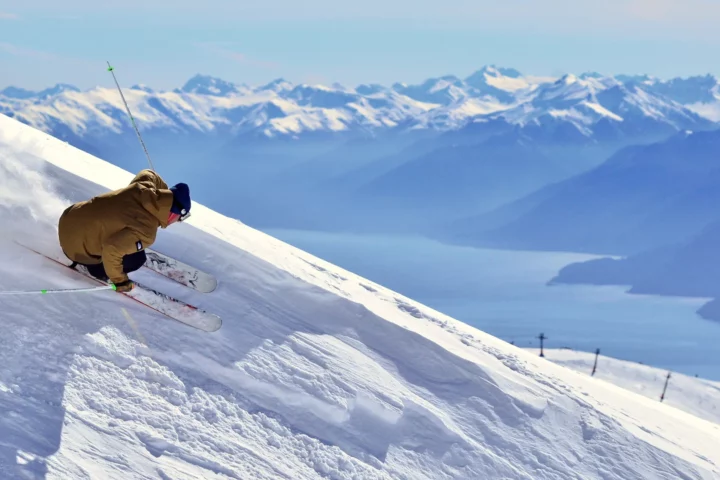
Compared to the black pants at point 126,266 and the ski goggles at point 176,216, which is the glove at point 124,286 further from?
the ski goggles at point 176,216

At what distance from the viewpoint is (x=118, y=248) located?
640 centimetres

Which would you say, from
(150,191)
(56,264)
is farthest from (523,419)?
(56,264)

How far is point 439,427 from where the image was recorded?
7879 millimetres

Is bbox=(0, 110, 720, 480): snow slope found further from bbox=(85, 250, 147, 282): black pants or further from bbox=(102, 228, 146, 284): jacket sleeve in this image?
bbox=(102, 228, 146, 284): jacket sleeve

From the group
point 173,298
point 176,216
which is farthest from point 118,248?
point 173,298

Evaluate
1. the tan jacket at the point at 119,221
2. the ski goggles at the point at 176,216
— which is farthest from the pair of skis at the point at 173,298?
the ski goggles at the point at 176,216

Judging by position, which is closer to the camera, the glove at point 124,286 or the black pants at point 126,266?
the glove at point 124,286

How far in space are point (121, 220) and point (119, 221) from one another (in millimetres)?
22

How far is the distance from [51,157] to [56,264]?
3011mm

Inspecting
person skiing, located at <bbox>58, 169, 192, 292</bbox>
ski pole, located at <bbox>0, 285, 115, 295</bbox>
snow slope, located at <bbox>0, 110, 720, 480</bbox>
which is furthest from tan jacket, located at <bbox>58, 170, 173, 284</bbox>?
snow slope, located at <bbox>0, 110, 720, 480</bbox>

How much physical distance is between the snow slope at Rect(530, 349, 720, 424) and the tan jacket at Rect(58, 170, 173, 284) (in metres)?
108

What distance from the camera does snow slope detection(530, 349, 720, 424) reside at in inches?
4186

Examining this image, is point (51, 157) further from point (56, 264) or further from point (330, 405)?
point (330, 405)

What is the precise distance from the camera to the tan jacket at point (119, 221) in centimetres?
643
